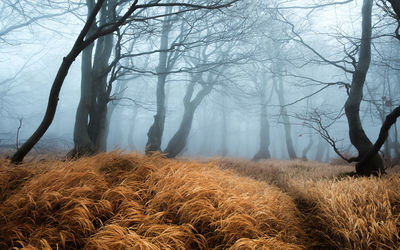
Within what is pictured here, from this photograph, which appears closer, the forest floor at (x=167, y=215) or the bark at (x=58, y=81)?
the forest floor at (x=167, y=215)

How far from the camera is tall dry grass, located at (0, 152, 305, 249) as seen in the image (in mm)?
1378

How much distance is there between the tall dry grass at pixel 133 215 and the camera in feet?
4.52

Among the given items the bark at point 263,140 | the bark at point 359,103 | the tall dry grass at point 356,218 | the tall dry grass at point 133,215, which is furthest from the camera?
the bark at point 263,140

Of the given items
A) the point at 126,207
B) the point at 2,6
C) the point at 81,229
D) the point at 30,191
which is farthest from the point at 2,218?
the point at 2,6

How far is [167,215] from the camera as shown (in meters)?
1.69

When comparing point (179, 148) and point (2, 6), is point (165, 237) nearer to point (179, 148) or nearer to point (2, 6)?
point (179, 148)

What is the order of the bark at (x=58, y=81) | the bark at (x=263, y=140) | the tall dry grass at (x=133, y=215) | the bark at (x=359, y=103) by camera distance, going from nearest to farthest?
1. the tall dry grass at (x=133, y=215)
2. the bark at (x=58, y=81)
3. the bark at (x=359, y=103)
4. the bark at (x=263, y=140)

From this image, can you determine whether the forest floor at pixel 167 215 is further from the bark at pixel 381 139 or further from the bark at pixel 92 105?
the bark at pixel 92 105

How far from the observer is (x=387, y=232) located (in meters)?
1.54

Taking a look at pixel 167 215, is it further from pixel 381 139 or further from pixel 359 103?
pixel 359 103

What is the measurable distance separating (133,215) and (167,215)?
0.27 m

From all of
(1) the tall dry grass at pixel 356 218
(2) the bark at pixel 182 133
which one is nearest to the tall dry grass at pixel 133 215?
(1) the tall dry grass at pixel 356 218

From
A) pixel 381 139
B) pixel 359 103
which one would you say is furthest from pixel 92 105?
pixel 359 103

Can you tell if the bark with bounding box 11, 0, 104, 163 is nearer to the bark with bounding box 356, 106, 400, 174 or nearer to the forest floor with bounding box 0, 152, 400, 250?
the forest floor with bounding box 0, 152, 400, 250
